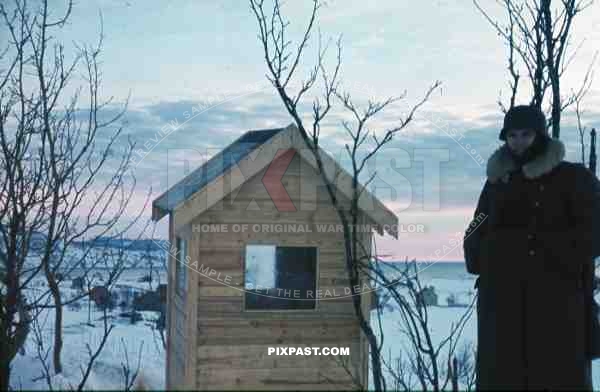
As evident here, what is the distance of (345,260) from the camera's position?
6.66 m

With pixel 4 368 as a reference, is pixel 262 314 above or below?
above

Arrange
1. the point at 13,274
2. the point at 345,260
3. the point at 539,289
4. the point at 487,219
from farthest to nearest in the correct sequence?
the point at 345,260
the point at 13,274
the point at 487,219
the point at 539,289

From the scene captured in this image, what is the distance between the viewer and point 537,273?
13.4 ft

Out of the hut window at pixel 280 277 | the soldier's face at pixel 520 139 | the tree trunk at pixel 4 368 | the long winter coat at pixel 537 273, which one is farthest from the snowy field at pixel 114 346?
the soldier's face at pixel 520 139

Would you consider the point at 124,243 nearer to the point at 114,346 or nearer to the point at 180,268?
the point at 180,268

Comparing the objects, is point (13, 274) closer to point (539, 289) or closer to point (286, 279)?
point (286, 279)

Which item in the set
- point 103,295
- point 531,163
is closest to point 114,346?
point 103,295

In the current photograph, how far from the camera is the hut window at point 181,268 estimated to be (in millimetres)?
6516

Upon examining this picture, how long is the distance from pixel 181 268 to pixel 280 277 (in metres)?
0.94

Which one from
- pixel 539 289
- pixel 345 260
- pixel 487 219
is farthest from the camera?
pixel 345 260

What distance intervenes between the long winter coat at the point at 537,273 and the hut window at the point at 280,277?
2504 millimetres

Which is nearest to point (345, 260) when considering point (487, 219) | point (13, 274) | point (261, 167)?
point (261, 167)

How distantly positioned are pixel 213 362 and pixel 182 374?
38 cm

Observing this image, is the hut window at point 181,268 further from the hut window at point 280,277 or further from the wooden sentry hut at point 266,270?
the hut window at point 280,277
